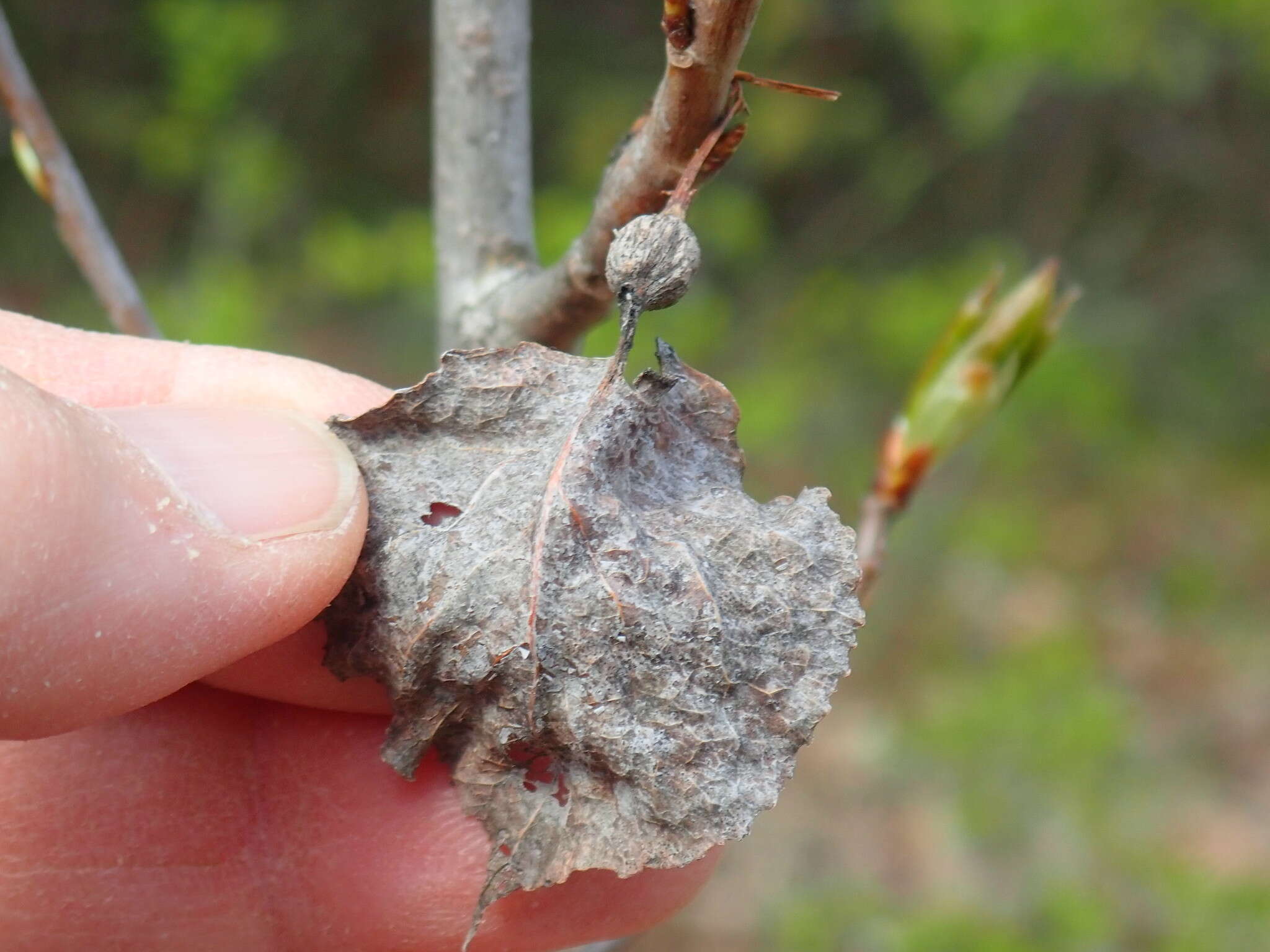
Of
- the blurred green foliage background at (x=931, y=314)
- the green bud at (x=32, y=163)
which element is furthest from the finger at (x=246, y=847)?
the blurred green foliage background at (x=931, y=314)

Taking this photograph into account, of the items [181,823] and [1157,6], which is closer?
[181,823]

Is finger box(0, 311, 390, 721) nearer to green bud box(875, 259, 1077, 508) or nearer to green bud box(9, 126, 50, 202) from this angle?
green bud box(9, 126, 50, 202)

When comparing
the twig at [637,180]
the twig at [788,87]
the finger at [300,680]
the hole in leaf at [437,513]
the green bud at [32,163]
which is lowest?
the finger at [300,680]

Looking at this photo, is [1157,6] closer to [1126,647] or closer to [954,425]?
[1126,647]

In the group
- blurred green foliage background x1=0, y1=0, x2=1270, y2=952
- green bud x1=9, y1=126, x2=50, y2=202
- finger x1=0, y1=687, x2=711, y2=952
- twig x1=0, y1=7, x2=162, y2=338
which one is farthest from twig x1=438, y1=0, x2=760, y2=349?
blurred green foliage background x1=0, y1=0, x2=1270, y2=952

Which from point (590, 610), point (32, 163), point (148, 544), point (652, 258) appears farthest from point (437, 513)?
point (32, 163)

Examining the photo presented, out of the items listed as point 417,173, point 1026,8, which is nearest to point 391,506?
point 1026,8

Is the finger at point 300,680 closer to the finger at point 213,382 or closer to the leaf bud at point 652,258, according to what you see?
the finger at point 213,382
